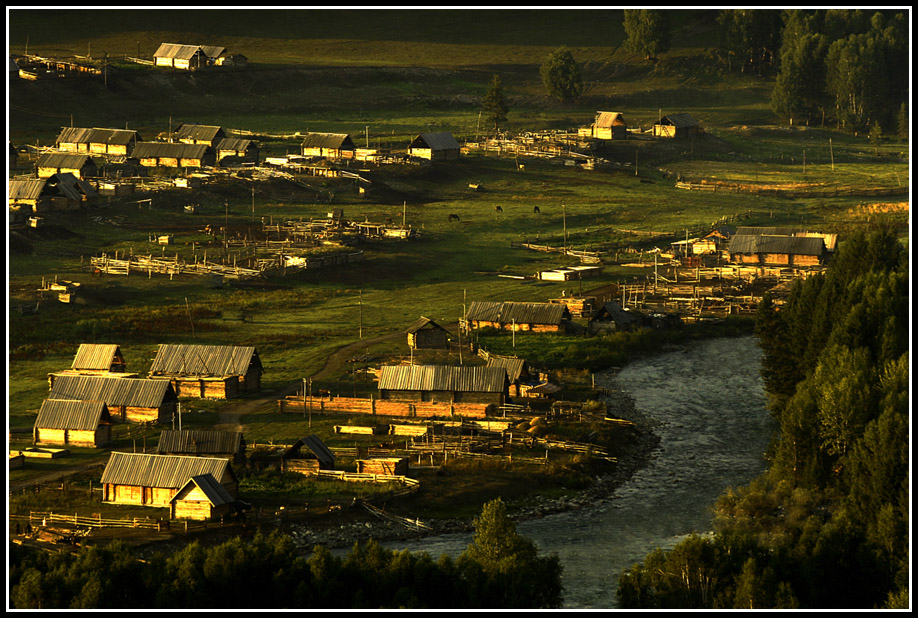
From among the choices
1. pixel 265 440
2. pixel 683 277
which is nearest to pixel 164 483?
pixel 265 440

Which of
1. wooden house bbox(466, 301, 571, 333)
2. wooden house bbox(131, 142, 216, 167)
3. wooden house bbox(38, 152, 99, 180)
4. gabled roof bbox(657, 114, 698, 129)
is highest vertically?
gabled roof bbox(657, 114, 698, 129)

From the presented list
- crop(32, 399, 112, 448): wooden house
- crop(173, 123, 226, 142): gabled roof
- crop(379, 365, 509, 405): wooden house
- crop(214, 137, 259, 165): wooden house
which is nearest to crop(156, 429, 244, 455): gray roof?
crop(32, 399, 112, 448): wooden house

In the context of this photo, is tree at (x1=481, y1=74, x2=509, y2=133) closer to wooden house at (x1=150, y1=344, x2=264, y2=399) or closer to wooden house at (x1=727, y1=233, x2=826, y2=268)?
wooden house at (x1=727, y1=233, x2=826, y2=268)

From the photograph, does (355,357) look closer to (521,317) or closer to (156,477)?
(521,317)

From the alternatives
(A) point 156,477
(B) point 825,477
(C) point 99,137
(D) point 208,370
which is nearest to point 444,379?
(D) point 208,370

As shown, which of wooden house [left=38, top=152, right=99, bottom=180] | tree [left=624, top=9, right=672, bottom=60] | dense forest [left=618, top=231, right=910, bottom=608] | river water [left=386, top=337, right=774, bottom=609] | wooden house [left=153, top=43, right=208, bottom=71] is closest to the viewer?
dense forest [left=618, top=231, right=910, bottom=608]

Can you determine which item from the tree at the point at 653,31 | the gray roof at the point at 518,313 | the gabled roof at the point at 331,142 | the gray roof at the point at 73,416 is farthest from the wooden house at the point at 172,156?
the tree at the point at 653,31
